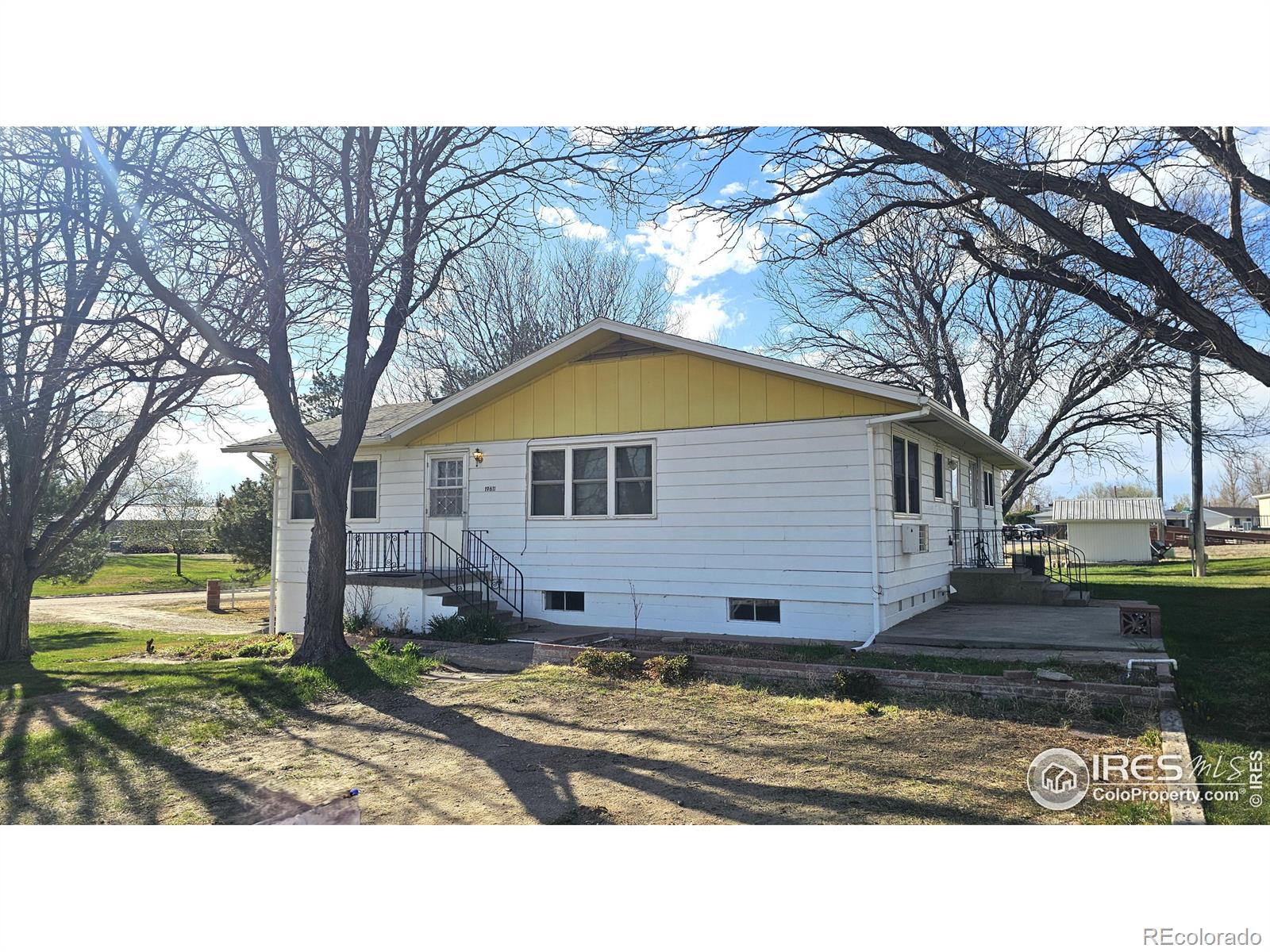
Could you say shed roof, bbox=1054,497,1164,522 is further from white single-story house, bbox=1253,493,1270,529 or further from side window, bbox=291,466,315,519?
white single-story house, bbox=1253,493,1270,529

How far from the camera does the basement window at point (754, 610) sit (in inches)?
421

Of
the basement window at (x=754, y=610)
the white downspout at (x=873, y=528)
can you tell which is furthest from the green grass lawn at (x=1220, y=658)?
the basement window at (x=754, y=610)

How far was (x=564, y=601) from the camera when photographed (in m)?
12.4

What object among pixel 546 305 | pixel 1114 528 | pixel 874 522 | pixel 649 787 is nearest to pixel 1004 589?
pixel 874 522

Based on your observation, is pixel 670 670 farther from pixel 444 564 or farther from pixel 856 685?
pixel 444 564

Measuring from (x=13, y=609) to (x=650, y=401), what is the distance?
10.8 m

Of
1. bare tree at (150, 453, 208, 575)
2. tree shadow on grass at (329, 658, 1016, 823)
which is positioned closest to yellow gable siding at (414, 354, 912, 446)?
tree shadow on grass at (329, 658, 1016, 823)

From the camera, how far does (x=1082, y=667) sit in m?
7.58

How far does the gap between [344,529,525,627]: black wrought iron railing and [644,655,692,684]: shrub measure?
432cm

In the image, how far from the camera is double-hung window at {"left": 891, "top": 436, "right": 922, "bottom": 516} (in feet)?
36.2

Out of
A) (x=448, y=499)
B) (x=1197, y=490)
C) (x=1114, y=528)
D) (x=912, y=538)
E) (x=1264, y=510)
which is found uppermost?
(x=1197, y=490)

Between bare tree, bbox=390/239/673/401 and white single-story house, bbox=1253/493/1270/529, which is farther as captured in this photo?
white single-story house, bbox=1253/493/1270/529

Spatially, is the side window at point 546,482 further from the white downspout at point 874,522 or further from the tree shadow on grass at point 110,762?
the tree shadow on grass at point 110,762

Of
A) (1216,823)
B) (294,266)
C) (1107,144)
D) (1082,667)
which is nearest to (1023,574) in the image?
(1082,667)
